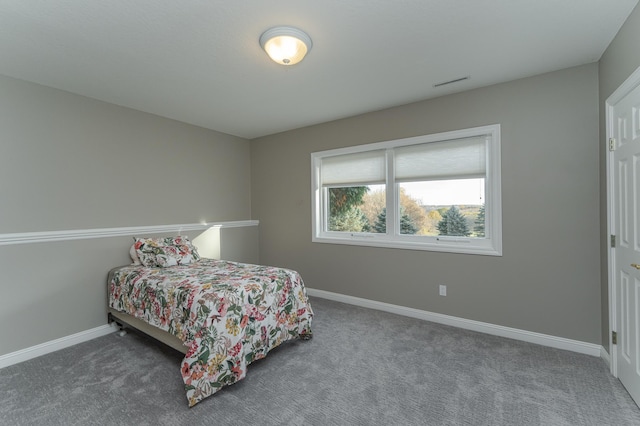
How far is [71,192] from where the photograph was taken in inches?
112

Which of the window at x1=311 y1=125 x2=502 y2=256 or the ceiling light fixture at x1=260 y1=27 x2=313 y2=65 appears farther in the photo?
the window at x1=311 y1=125 x2=502 y2=256

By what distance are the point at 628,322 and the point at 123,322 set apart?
4.31m

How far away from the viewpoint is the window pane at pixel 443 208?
3047 mm

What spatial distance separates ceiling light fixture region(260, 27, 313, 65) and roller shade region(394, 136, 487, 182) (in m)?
1.80

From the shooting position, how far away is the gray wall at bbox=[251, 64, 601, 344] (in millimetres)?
2441

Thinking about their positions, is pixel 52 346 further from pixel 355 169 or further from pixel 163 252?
pixel 355 169

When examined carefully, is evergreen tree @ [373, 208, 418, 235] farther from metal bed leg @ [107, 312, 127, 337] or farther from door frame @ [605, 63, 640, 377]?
metal bed leg @ [107, 312, 127, 337]

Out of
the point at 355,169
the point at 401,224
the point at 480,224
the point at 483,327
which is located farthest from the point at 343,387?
the point at 355,169

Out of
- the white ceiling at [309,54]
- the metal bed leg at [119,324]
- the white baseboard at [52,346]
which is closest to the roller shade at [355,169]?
the white ceiling at [309,54]

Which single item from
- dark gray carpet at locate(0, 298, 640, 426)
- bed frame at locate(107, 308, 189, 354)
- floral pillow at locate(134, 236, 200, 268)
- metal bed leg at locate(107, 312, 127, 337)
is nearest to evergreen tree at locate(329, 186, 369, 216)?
dark gray carpet at locate(0, 298, 640, 426)

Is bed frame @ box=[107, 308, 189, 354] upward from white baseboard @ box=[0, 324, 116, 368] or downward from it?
upward

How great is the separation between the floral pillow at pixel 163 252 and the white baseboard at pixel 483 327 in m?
1.94

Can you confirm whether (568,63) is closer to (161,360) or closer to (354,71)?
(354,71)

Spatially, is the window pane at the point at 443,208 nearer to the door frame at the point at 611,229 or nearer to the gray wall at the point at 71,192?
the door frame at the point at 611,229
